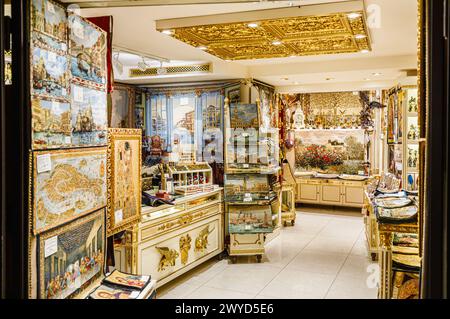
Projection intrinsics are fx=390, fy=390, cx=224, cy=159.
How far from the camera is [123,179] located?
10.1 ft

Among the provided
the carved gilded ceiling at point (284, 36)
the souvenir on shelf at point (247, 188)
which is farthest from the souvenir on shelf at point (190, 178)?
the carved gilded ceiling at point (284, 36)

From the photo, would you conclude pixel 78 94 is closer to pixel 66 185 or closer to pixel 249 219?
pixel 66 185

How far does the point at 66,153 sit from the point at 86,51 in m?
0.71

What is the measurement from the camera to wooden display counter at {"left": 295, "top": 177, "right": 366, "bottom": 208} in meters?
9.02

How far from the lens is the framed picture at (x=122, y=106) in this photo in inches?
264

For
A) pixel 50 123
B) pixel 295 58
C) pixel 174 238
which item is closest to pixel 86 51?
pixel 50 123

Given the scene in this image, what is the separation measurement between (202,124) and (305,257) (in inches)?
110

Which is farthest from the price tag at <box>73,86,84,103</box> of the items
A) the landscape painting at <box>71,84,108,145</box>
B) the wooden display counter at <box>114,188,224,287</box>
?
the wooden display counter at <box>114,188,224,287</box>

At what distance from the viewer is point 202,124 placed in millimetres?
6785

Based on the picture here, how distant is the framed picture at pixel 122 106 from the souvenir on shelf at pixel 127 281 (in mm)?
4343

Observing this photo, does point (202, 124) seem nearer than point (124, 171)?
No

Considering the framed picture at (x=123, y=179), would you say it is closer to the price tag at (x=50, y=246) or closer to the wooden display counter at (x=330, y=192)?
the price tag at (x=50, y=246)

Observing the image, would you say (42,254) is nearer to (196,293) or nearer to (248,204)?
(196,293)

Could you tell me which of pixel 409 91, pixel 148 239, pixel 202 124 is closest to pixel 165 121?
pixel 202 124
